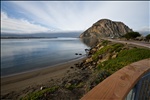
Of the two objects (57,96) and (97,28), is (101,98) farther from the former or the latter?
(97,28)

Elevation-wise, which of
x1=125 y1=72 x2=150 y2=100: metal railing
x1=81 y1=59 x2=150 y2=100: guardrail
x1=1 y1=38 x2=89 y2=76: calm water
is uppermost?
x1=81 y1=59 x2=150 y2=100: guardrail

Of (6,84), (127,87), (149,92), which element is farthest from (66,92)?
(6,84)

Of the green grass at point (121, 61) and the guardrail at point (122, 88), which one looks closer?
the guardrail at point (122, 88)

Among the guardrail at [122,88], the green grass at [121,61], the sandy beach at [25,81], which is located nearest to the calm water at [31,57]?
the sandy beach at [25,81]

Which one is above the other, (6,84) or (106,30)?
(106,30)

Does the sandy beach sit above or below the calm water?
below

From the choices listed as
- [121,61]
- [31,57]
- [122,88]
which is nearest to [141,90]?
[122,88]

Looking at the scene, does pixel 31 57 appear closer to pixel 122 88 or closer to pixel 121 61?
pixel 121 61

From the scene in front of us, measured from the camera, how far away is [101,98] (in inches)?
47.6

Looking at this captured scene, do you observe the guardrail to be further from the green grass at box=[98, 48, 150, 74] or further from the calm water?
A: the calm water

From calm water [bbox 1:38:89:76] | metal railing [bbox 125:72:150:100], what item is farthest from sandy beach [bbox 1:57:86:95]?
metal railing [bbox 125:72:150:100]

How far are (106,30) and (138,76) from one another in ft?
621

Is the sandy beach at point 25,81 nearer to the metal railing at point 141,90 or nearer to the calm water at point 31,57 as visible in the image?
the calm water at point 31,57

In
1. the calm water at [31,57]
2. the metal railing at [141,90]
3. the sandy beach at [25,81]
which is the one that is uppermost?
the metal railing at [141,90]
